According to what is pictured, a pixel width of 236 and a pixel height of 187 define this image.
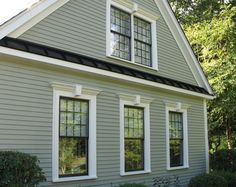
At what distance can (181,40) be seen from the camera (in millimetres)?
16672

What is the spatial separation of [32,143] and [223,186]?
7.65 m

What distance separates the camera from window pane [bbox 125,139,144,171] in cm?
1276

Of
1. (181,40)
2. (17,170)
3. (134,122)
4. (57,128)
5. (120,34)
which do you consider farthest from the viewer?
(181,40)

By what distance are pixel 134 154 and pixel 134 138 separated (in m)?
0.51

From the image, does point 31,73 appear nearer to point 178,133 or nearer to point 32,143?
point 32,143

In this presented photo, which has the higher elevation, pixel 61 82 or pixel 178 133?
Result: pixel 61 82

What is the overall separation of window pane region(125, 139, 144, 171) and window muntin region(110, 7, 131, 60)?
2.77 m

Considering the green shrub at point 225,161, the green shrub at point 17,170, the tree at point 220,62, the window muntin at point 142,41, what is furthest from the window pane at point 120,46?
the tree at point 220,62

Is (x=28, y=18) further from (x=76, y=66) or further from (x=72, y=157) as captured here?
(x=72, y=157)

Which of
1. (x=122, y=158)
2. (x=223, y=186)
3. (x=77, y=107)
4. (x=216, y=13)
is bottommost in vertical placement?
(x=223, y=186)

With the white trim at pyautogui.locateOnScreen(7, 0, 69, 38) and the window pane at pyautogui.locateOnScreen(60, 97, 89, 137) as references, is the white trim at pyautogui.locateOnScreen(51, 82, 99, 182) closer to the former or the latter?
the window pane at pyautogui.locateOnScreen(60, 97, 89, 137)

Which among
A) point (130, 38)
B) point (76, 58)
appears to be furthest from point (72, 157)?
point (130, 38)

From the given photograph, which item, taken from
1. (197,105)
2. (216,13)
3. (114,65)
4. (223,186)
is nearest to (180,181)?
(223,186)

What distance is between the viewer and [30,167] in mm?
8023
